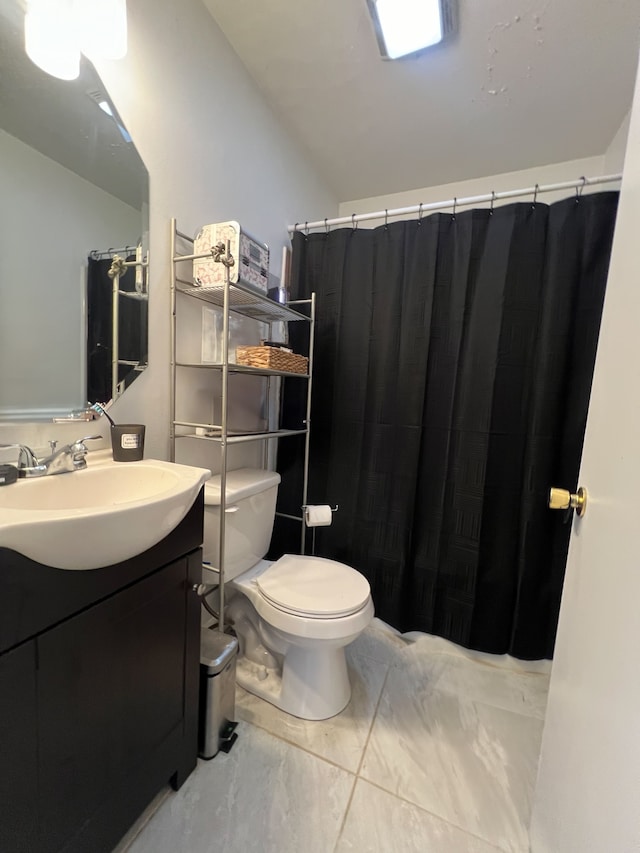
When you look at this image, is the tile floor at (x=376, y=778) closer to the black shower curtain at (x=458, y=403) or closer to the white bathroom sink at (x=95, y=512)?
the black shower curtain at (x=458, y=403)

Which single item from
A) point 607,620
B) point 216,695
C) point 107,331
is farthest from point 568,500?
point 107,331

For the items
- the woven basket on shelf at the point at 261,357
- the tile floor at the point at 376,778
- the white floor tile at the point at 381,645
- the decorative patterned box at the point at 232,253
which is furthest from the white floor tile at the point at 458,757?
the decorative patterned box at the point at 232,253

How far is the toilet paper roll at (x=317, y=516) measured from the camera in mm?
1522

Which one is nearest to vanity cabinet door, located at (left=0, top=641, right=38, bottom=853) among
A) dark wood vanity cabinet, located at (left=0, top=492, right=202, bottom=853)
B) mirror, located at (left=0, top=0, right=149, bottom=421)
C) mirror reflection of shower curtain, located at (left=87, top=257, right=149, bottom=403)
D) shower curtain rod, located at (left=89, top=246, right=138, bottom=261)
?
dark wood vanity cabinet, located at (left=0, top=492, right=202, bottom=853)

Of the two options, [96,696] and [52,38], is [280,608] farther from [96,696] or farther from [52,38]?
[52,38]

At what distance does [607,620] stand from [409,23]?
1703 mm

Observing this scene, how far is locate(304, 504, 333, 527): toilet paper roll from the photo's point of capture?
1522 mm

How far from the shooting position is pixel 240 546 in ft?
4.15

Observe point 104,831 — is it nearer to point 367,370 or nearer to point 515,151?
point 367,370

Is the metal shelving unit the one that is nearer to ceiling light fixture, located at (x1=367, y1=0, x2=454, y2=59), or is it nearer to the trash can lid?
the trash can lid

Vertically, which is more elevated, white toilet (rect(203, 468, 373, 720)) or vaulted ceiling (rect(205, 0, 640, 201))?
vaulted ceiling (rect(205, 0, 640, 201))

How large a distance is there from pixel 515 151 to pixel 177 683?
2.42 metres

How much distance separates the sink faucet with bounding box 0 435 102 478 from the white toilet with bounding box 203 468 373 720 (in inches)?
15.4

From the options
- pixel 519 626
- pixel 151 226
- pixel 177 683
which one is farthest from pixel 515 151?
pixel 177 683
